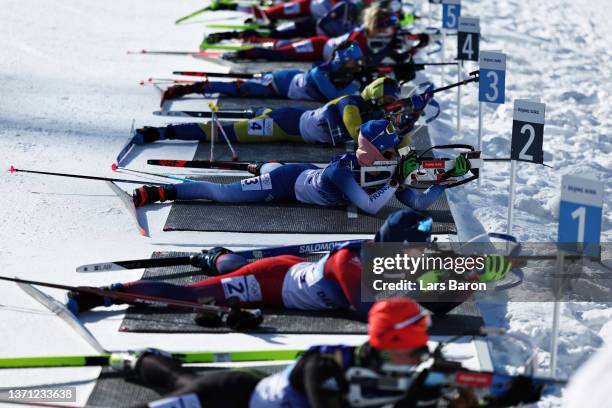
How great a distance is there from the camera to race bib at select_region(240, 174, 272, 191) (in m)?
7.61

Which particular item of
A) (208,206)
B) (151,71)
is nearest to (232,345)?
(208,206)

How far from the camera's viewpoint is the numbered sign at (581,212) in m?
5.04

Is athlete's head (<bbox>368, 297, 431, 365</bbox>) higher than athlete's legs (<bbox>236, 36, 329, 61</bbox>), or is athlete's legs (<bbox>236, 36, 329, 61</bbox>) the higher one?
athlete's head (<bbox>368, 297, 431, 365</bbox>)

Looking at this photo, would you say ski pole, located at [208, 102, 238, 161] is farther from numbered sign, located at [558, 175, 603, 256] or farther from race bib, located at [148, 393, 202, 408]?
race bib, located at [148, 393, 202, 408]

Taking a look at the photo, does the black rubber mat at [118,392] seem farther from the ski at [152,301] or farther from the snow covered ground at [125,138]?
the ski at [152,301]

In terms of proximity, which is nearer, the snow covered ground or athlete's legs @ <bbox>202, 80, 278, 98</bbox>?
the snow covered ground

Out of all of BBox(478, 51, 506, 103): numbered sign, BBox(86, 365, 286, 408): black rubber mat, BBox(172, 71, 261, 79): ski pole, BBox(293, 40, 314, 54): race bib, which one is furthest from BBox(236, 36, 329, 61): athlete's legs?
BBox(86, 365, 286, 408): black rubber mat

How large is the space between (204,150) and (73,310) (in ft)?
11.4

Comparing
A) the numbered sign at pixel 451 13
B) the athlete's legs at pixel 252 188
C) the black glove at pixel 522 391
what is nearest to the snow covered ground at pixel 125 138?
the athlete's legs at pixel 252 188

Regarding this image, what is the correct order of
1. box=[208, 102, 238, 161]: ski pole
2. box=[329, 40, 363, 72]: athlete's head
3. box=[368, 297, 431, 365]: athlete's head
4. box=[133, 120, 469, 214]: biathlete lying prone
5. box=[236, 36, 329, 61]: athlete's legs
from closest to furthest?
box=[368, 297, 431, 365]: athlete's head < box=[133, 120, 469, 214]: biathlete lying prone < box=[208, 102, 238, 161]: ski pole < box=[329, 40, 363, 72]: athlete's head < box=[236, 36, 329, 61]: athlete's legs

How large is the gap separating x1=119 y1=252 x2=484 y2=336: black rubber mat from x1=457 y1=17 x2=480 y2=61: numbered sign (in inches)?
155

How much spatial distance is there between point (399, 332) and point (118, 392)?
1604mm

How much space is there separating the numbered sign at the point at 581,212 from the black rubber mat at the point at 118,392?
172 cm

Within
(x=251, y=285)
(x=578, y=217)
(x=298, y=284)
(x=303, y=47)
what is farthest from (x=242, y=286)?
(x=303, y=47)
